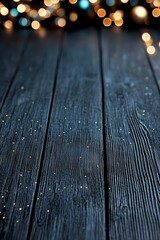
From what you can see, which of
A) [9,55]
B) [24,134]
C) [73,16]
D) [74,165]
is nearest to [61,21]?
[73,16]

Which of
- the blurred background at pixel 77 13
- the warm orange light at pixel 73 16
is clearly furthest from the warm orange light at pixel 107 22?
the warm orange light at pixel 73 16

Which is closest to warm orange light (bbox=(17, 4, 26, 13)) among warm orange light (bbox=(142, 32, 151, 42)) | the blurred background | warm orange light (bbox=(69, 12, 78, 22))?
the blurred background

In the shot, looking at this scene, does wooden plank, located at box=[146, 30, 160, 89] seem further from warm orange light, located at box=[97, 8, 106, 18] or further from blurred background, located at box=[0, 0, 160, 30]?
warm orange light, located at box=[97, 8, 106, 18]

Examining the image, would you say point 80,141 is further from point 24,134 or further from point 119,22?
point 119,22

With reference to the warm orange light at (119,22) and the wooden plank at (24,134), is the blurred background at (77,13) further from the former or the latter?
the wooden plank at (24,134)

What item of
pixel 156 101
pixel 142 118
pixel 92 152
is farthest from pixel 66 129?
pixel 156 101

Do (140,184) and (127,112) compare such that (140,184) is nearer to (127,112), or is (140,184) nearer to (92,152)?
(92,152)
